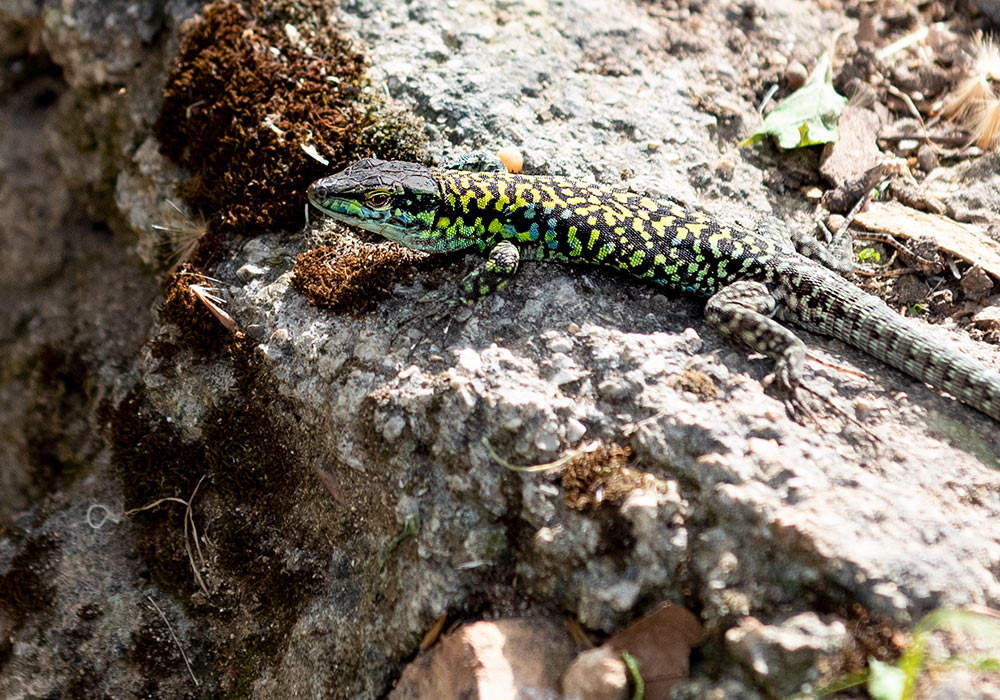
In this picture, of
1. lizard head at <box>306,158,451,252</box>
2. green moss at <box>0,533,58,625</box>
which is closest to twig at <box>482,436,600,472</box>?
lizard head at <box>306,158,451,252</box>

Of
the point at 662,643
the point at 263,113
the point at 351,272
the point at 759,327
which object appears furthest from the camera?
the point at 263,113

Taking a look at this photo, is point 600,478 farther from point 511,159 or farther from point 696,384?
point 511,159

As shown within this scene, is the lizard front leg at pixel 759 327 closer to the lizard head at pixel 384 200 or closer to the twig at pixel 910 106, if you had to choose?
the lizard head at pixel 384 200

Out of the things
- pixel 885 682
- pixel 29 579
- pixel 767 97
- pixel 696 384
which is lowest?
pixel 29 579

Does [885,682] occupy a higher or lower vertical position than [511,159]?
lower

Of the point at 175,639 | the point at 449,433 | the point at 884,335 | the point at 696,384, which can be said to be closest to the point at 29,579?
the point at 175,639

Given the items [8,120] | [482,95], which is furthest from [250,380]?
[8,120]
